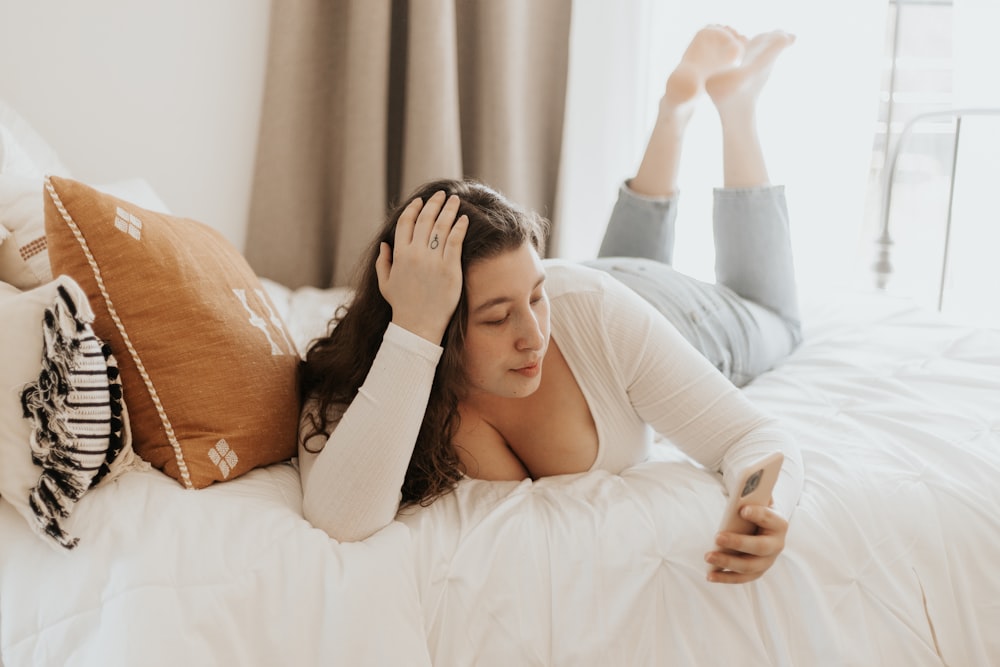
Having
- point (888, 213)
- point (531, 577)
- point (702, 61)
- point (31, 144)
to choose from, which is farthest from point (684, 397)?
point (888, 213)

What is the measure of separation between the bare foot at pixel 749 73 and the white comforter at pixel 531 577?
2.92 ft

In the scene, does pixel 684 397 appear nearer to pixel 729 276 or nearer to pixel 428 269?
pixel 428 269

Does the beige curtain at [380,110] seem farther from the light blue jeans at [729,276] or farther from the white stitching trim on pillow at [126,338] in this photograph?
the white stitching trim on pillow at [126,338]

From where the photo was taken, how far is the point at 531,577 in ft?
3.29

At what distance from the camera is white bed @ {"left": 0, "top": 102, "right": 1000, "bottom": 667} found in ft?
2.95

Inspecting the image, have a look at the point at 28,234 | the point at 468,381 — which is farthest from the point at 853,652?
the point at 28,234

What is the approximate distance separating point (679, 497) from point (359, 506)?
406mm

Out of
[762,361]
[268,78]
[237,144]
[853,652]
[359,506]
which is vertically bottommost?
[853,652]

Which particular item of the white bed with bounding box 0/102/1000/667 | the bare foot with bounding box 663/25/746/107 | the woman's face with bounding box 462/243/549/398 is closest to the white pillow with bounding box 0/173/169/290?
the white bed with bounding box 0/102/1000/667

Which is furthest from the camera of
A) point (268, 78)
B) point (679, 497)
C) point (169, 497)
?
point (268, 78)

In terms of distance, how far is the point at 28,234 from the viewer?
1.18 metres

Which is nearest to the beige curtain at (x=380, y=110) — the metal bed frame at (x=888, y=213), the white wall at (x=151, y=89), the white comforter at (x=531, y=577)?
the white wall at (x=151, y=89)

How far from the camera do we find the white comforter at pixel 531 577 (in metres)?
0.90

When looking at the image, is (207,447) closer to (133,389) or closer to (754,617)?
(133,389)
